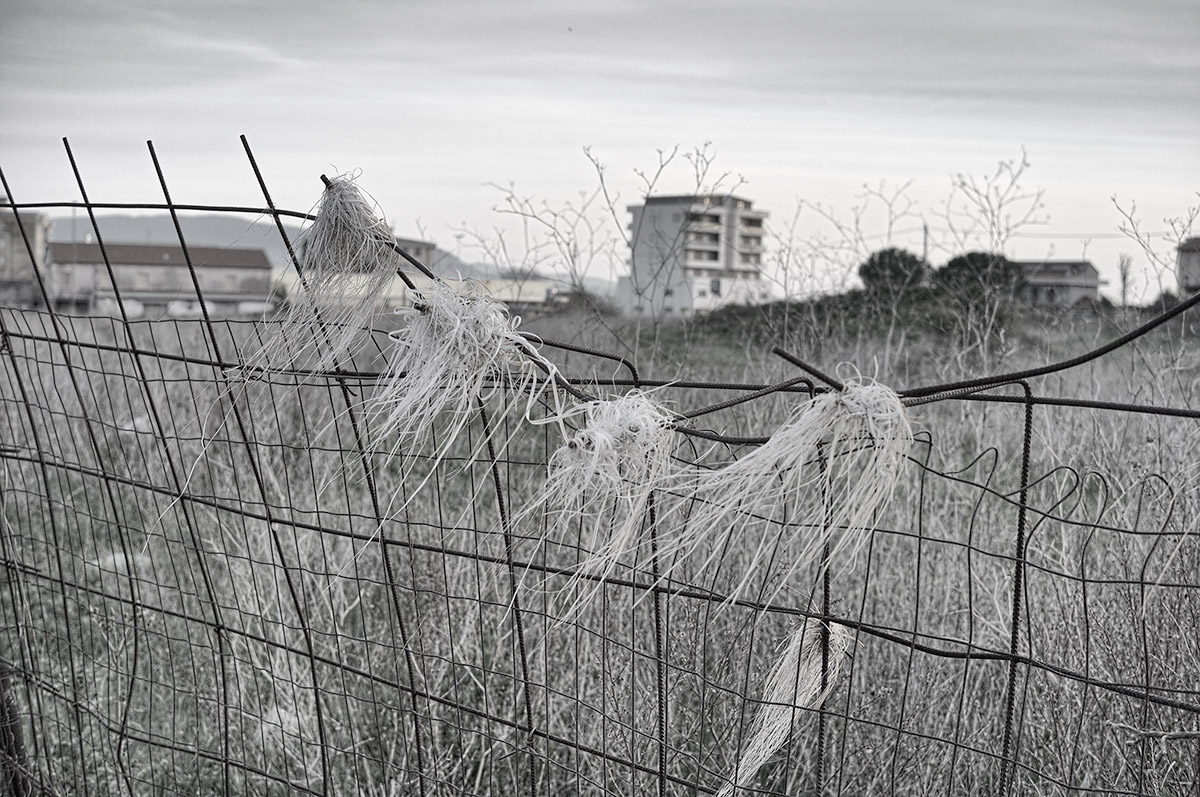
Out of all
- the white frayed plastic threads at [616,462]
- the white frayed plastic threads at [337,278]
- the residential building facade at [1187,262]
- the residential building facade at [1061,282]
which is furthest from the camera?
the residential building facade at [1061,282]

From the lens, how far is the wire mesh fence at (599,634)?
75.0 inches

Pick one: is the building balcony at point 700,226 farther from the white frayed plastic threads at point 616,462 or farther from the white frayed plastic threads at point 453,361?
the white frayed plastic threads at point 616,462

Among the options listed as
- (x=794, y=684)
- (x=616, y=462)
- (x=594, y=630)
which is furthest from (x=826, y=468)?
(x=594, y=630)

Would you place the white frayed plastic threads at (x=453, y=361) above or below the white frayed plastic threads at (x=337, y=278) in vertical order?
below

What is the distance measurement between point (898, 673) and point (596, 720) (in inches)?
38.4

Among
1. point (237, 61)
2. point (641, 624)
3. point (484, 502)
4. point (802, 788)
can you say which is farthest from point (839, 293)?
point (237, 61)

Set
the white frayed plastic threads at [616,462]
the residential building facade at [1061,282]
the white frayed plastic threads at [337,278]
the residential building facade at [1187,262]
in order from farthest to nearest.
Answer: the residential building facade at [1061,282], the residential building facade at [1187,262], the white frayed plastic threads at [337,278], the white frayed plastic threads at [616,462]

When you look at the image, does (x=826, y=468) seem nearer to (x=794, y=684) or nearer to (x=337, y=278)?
(x=794, y=684)

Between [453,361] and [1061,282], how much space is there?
6.80 meters

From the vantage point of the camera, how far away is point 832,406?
1454mm

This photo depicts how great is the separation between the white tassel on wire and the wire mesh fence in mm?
44

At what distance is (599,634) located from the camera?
2049 millimetres

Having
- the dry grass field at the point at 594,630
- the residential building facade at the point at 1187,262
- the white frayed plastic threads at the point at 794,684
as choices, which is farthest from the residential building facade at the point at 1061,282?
the white frayed plastic threads at the point at 794,684

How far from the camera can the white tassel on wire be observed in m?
2.07
